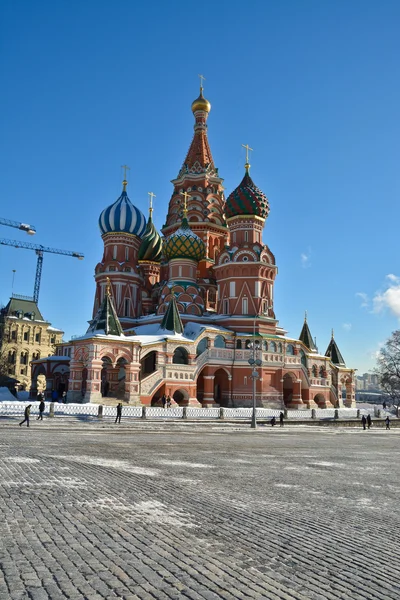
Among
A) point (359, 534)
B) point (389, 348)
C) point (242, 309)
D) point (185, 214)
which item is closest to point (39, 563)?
point (359, 534)

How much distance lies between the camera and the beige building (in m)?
70.8

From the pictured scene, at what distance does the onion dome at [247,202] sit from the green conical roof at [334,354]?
19.5 metres

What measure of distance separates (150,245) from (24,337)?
29.2 metres

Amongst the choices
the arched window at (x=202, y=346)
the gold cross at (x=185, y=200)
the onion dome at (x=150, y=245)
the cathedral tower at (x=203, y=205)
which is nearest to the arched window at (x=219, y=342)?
the arched window at (x=202, y=346)

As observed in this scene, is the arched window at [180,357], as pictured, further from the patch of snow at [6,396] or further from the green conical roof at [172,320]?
the patch of snow at [6,396]

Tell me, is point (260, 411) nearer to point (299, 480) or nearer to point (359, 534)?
point (299, 480)

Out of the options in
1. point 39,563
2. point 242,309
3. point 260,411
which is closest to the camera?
point 39,563

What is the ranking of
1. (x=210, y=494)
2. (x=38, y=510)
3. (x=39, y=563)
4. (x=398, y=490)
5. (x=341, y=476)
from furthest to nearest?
1. (x=341, y=476)
2. (x=398, y=490)
3. (x=210, y=494)
4. (x=38, y=510)
5. (x=39, y=563)

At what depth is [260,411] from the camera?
39.3m

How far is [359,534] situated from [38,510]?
14.9 feet

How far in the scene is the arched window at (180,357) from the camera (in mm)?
42062

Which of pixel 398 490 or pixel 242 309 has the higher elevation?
pixel 242 309

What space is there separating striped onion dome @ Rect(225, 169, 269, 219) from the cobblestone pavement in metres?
36.5

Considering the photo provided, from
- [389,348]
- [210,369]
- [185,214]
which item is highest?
[185,214]
